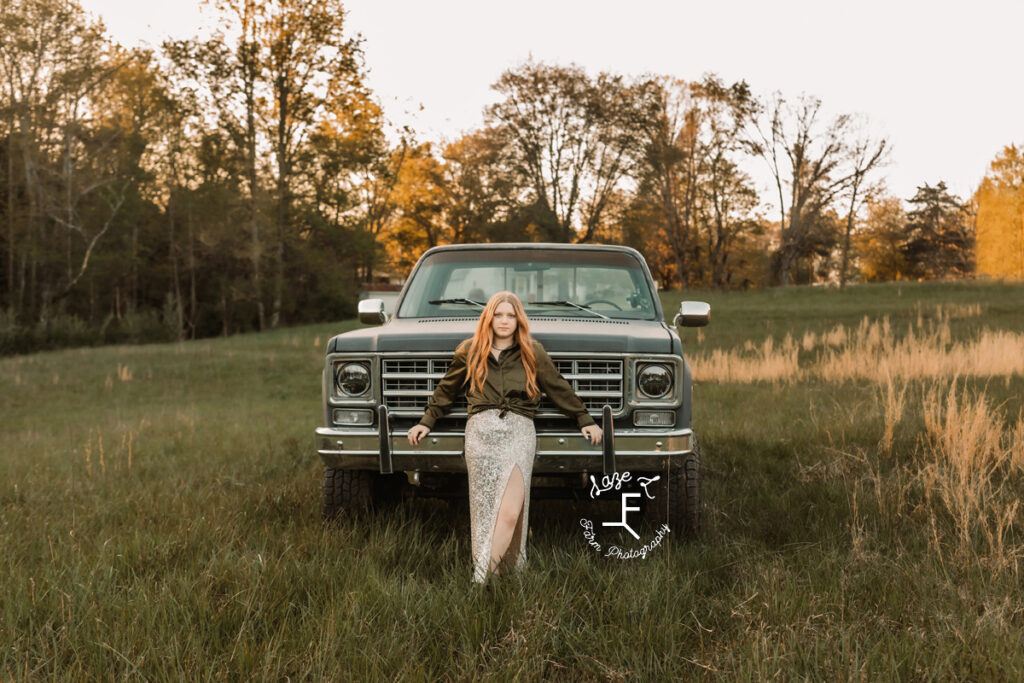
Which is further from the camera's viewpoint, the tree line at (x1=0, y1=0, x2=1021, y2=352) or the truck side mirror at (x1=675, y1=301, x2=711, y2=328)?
the tree line at (x1=0, y1=0, x2=1021, y2=352)

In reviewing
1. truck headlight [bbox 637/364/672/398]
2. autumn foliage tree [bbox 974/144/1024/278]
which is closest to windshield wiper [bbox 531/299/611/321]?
truck headlight [bbox 637/364/672/398]

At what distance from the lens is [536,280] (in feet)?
17.5

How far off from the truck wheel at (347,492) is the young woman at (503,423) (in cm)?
121

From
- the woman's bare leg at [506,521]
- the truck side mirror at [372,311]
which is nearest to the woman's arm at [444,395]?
the woman's bare leg at [506,521]

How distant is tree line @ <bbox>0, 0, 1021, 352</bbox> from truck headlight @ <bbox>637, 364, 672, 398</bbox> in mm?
29057

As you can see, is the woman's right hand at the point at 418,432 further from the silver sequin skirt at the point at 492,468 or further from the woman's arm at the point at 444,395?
the silver sequin skirt at the point at 492,468

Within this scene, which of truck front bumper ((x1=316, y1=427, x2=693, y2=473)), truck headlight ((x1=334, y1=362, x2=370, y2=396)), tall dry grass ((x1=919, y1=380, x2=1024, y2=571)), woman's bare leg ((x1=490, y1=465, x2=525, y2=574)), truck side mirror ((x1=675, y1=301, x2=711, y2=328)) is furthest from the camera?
truck side mirror ((x1=675, y1=301, x2=711, y2=328))

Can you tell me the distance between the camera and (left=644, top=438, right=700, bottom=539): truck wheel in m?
4.25

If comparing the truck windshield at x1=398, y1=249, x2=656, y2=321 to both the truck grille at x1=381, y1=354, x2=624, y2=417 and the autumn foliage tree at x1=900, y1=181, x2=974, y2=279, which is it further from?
the autumn foliage tree at x1=900, y1=181, x2=974, y2=279

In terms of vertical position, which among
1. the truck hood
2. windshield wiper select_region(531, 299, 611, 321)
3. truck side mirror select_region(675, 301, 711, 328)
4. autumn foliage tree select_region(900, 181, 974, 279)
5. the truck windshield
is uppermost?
autumn foliage tree select_region(900, 181, 974, 279)

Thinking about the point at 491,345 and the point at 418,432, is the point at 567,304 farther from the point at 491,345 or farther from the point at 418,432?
the point at 418,432

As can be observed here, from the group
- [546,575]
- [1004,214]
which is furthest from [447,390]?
[1004,214]

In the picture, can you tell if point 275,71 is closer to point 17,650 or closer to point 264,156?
point 264,156

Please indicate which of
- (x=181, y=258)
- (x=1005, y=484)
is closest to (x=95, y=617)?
(x=1005, y=484)
